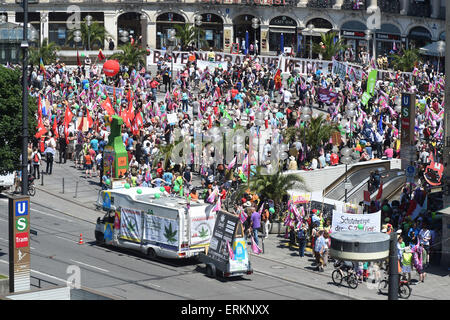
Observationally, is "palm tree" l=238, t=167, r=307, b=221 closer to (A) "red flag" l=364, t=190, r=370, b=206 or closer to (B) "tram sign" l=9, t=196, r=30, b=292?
(A) "red flag" l=364, t=190, r=370, b=206

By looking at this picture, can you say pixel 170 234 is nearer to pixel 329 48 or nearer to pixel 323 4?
pixel 329 48

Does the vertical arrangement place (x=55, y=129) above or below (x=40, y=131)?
above

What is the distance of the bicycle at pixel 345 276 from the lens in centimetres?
3284

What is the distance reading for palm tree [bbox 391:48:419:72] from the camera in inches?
2753

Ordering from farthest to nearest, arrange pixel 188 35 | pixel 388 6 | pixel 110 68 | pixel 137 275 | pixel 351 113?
pixel 388 6 → pixel 188 35 → pixel 110 68 → pixel 351 113 → pixel 137 275

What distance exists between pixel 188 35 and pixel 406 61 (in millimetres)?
17569

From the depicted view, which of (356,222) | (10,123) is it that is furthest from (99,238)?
(356,222)

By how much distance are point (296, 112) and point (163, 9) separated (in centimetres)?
3639

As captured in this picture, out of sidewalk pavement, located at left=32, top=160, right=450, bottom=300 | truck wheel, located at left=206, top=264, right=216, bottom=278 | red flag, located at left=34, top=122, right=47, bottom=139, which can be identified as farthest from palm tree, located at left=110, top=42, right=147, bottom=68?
truck wheel, located at left=206, top=264, right=216, bottom=278

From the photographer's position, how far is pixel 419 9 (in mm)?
85500

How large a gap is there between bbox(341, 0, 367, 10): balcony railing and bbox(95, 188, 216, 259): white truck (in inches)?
2006

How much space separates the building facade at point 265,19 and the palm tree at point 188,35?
4.60 metres
